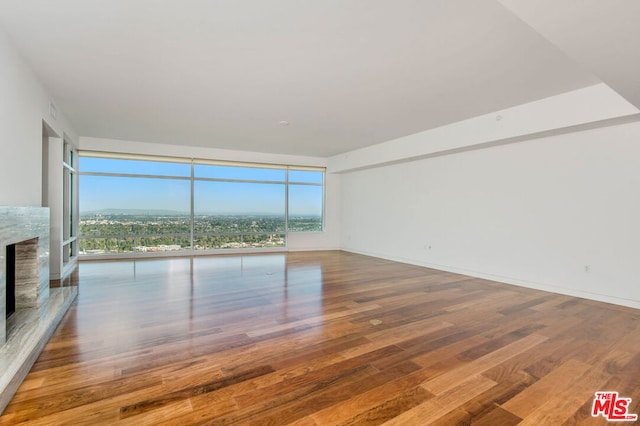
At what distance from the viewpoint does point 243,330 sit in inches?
120

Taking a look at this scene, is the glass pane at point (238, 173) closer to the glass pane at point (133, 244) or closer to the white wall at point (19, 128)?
the glass pane at point (133, 244)

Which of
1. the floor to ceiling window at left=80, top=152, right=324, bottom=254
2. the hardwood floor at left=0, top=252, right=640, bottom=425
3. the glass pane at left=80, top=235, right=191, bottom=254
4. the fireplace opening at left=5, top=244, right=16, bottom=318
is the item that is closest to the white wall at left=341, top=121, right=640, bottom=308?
the hardwood floor at left=0, top=252, right=640, bottom=425

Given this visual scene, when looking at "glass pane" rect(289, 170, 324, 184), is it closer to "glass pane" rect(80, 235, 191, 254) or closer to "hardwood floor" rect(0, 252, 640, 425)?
"glass pane" rect(80, 235, 191, 254)

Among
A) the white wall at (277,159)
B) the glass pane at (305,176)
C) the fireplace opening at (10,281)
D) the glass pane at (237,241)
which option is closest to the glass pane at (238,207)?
the glass pane at (237,241)

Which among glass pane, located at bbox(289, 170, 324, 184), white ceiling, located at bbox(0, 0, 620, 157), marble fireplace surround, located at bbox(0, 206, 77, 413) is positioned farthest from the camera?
glass pane, located at bbox(289, 170, 324, 184)

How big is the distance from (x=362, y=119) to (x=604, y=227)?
3.77 metres

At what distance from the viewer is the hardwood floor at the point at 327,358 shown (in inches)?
72.6

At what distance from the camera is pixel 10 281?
3197 mm

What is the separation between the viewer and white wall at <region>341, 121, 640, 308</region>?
412 cm

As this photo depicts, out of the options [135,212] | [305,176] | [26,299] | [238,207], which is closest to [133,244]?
[135,212]

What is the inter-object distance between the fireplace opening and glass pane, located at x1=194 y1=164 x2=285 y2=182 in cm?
506

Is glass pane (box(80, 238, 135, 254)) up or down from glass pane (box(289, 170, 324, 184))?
down

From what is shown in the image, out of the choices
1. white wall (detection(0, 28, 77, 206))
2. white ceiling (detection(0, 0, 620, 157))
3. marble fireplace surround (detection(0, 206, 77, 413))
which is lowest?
marble fireplace surround (detection(0, 206, 77, 413))

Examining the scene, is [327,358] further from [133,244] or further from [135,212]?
[135,212]
